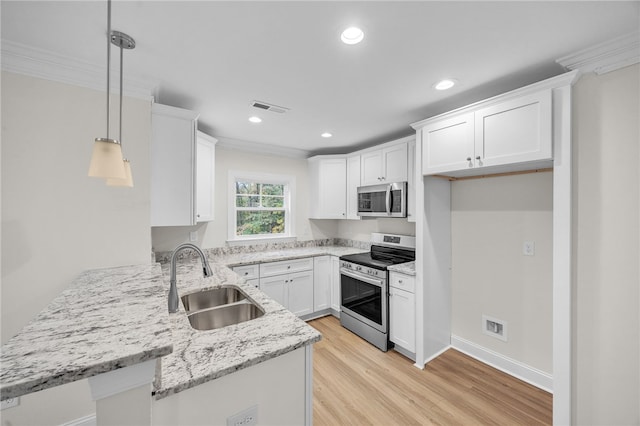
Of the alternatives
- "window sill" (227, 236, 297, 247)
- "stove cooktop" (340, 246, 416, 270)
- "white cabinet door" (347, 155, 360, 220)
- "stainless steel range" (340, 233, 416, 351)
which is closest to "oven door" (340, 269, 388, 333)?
"stainless steel range" (340, 233, 416, 351)

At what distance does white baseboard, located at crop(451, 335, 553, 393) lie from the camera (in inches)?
89.3

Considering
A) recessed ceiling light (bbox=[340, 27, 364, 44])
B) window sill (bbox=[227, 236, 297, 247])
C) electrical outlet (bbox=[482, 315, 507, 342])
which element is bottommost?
electrical outlet (bbox=[482, 315, 507, 342])

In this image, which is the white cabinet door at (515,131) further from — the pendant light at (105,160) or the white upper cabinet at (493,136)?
the pendant light at (105,160)

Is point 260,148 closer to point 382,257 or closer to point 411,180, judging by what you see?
point 411,180

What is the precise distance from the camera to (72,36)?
1.51 meters

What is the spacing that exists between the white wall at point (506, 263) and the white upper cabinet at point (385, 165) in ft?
2.03

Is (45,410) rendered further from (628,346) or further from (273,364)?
(628,346)

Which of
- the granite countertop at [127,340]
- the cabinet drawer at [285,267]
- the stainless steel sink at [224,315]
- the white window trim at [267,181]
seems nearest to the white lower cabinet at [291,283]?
the cabinet drawer at [285,267]

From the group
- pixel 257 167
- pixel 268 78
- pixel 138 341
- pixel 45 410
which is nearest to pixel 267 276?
pixel 257 167

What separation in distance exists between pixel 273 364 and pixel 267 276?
218cm

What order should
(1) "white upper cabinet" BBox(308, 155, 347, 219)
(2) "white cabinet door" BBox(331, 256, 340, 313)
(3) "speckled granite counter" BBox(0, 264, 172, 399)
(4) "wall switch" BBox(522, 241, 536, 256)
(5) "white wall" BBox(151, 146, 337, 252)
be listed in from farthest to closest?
(1) "white upper cabinet" BBox(308, 155, 347, 219)
(2) "white cabinet door" BBox(331, 256, 340, 313)
(5) "white wall" BBox(151, 146, 337, 252)
(4) "wall switch" BBox(522, 241, 536, 256)
(3) "speckled granite counter" BBox(0, 264, 172, 399)

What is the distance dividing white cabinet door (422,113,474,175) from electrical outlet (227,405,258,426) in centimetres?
220

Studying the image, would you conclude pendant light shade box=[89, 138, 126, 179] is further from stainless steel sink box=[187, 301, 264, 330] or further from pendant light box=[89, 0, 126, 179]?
stainless steel sink box=[187, 301, 264, 330]

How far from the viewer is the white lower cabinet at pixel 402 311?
2.65m
